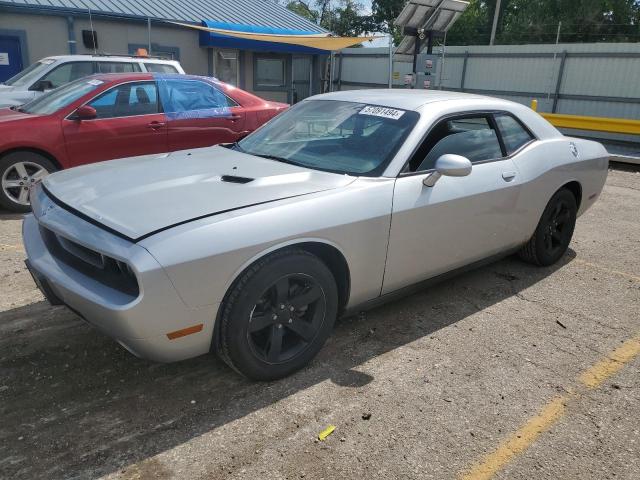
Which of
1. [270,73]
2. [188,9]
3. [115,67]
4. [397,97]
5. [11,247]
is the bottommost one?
[11,247]

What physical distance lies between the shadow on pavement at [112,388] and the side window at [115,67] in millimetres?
5877

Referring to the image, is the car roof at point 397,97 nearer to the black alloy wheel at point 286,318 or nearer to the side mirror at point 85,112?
the black alloy wheel at point 286,318

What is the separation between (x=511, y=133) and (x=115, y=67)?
22.0ft

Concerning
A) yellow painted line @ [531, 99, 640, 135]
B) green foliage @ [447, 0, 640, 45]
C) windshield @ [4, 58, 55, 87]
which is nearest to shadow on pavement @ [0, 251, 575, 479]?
windshield @ [4, 58, 55, 87]

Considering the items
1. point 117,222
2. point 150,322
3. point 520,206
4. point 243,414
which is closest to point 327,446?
point 243,414

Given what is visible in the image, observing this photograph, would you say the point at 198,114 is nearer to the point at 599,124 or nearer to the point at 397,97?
the point at 397,97

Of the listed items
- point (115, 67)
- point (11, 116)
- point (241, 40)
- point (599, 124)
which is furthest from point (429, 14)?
point (11, 116)

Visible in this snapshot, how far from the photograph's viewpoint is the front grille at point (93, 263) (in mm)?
2480

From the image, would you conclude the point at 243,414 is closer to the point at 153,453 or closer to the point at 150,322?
the point at 153,453

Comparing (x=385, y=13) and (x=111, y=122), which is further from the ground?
(x=385, y=13)

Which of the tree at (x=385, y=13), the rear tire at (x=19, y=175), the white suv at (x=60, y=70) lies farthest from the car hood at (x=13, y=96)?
the tree at (x=385, y=13)

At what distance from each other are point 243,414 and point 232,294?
0.62m

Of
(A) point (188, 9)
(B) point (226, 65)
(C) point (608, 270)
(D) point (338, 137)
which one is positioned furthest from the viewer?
(B) point (226, 65)

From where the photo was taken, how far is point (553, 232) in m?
4.82
